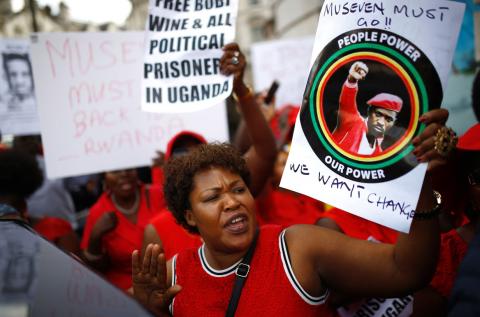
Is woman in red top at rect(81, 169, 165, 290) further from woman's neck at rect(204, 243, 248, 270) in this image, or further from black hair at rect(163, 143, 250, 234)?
woman's neck at rect(204, 243, 248, 270)

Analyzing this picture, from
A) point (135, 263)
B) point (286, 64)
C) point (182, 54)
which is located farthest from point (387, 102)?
point (286, 64)

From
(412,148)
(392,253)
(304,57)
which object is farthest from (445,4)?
(304,57)

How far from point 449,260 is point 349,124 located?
2.75ft

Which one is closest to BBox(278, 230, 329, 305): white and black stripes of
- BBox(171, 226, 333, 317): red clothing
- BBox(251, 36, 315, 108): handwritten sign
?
BBox(171, 226, 333, 317): red clothing

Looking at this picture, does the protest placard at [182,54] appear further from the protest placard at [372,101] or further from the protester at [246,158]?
the protest placard at [372,101]

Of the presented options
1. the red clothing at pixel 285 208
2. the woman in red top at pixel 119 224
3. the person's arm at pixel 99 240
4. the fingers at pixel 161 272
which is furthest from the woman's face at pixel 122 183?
the fingers at pixel 161 272

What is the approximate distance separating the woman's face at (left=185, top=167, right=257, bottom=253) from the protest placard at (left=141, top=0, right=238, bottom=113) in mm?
664

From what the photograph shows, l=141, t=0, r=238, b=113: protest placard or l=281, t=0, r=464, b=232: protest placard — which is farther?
l=141, t=0, r=238, b=113: protest placard

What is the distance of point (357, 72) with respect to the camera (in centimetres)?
152

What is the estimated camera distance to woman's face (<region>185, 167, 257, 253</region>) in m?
1.85

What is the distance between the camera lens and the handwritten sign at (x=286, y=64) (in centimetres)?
617

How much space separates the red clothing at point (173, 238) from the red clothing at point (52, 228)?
0.88 meters

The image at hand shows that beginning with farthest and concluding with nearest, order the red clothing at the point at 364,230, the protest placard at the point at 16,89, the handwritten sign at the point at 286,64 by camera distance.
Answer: the handwritten sign at the point at 286,64 → the protest placard at the point at 16,89 → the red clothing at the point at 364,230

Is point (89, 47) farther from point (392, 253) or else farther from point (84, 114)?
point (392, 253)
